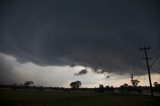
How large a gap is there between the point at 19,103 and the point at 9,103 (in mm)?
1106

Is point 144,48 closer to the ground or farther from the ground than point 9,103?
farther from the ground

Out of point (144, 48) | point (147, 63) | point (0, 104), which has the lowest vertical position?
point (0, 104)

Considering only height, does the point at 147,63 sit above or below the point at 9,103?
above

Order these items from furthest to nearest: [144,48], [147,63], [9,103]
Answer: [144,48] → [147,63] → [9,103]

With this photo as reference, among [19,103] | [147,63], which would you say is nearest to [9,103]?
[19,103]

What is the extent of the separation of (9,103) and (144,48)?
3925 centimetres

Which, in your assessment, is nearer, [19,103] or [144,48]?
[19,103]

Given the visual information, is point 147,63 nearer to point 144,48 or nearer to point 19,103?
point 144,48

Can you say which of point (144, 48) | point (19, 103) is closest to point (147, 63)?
point (144, 48)

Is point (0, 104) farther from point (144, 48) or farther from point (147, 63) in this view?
point (144, 48)

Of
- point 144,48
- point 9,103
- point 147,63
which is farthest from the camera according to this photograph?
point 144,48

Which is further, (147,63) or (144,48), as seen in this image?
(144,48)

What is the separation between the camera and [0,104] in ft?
64.8

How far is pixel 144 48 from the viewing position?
4803 cm
